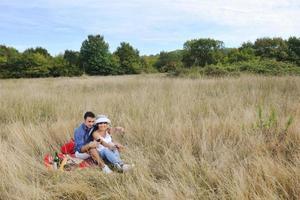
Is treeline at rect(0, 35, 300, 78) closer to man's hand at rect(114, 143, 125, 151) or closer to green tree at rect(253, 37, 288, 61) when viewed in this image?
green tree at rect(253, 37, 288, 61)

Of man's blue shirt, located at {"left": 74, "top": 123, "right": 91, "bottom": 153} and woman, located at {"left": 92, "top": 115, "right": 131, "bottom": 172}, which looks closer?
woman, located at {"left": 92, "top": 115, "right": 131, "bottom": 172}

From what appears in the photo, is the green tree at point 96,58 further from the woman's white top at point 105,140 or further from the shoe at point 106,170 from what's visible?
the shoe at point 106,170

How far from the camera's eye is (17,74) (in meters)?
46.2

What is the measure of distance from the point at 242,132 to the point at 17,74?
4566 centimetres

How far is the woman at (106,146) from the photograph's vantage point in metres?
3.90

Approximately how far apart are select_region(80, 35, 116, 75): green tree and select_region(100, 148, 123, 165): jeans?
173 ft

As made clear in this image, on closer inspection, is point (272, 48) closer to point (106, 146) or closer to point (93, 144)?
point (106, 146)

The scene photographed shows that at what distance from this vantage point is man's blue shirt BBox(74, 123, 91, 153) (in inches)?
177

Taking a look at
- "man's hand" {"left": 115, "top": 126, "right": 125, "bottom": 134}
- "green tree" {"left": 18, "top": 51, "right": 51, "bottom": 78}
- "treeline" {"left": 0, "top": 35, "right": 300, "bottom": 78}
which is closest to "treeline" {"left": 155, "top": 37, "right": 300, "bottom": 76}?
"treeline" {"left": 0, "top": 35, "right": 300, "bottom": 78}

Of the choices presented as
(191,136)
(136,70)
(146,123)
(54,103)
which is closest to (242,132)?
(191,136)

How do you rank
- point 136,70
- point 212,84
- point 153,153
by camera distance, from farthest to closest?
point 136,70 → point 212,84 → point 153,153

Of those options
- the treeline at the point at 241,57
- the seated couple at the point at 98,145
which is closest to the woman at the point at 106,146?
the seated couple at the point at 98,145

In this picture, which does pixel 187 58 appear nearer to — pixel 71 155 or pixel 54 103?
pixel 54 103

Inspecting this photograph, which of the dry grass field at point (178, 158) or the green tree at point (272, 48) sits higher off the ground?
the green tree at point (272, 48)
